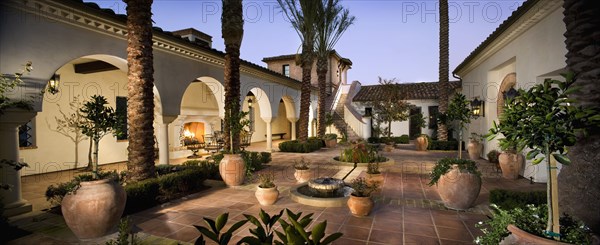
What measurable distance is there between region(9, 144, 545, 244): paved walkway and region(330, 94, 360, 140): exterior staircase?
14.1 m

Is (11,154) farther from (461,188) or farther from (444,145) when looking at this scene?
(444,145)

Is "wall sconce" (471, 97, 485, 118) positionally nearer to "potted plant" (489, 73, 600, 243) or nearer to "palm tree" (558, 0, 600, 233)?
"palm tree" (558, 0, 600, 233)

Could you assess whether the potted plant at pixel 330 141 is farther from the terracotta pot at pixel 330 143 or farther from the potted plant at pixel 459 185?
the potted plant at pixel 459 185

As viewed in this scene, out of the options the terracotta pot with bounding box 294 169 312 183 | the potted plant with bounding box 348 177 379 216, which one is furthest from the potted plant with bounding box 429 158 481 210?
the terracotta pot with bounding box 294 169 312 183

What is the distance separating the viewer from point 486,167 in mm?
11062

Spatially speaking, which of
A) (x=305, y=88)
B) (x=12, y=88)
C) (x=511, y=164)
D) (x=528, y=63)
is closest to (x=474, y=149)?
(x=511, y=164)

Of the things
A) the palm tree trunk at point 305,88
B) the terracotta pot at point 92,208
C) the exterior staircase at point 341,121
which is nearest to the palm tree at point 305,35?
the palm tree trunk at point 305,88

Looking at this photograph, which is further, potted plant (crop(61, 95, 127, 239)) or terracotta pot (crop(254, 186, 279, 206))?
terracotta pot (crop(254, 186, 279, 206))

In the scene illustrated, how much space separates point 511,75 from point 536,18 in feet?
11.8

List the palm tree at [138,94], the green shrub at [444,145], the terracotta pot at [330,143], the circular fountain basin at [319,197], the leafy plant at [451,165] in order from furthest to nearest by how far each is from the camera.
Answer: the terracotta pot at [330,143], the green shrub at [444,145], the palm tree at [138,94], the circular fountain basin at [319,197], the leafy plant at [451,165]

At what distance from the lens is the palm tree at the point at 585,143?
359cm

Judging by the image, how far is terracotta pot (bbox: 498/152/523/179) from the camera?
29.2 feet

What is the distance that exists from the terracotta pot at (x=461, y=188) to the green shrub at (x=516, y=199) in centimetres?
44

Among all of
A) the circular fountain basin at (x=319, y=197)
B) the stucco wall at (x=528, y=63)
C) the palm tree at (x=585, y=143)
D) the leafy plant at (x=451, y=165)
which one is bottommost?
the circular fountain basin at (x=319, y=197)
